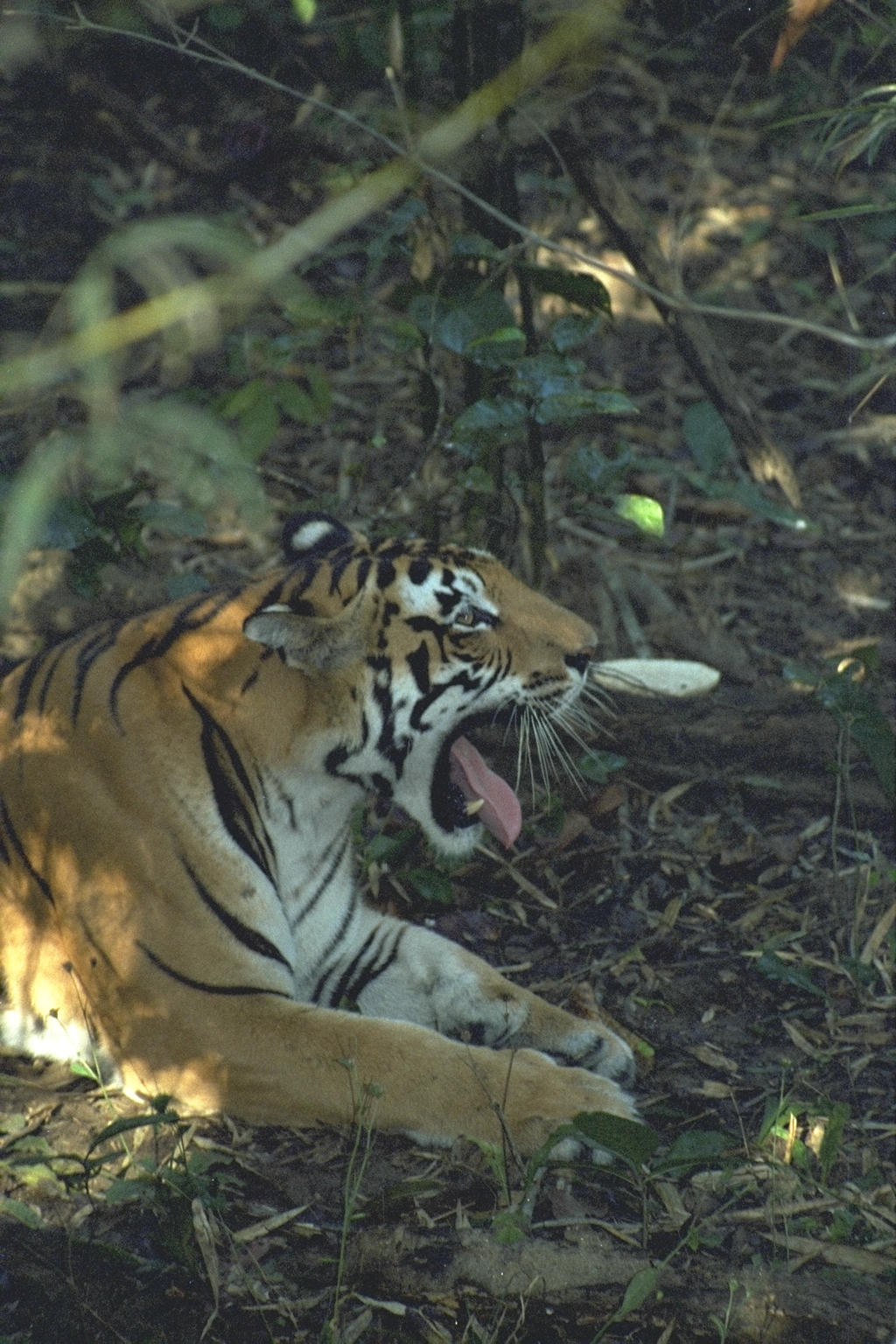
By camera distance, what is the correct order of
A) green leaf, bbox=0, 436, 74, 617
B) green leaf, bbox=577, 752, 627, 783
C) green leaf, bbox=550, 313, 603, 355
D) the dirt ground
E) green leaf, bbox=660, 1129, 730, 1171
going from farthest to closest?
green leaf, bbox=577, 752, 627, 783 < green leaf, bbox=550, 313, 603, 355 < green leaf, bbox=660, 1129, 730, 1171 < the dirt ground < green leaf, bbox=0, 436, 74, 617

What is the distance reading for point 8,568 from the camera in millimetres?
1493

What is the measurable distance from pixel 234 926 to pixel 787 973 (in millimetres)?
1292

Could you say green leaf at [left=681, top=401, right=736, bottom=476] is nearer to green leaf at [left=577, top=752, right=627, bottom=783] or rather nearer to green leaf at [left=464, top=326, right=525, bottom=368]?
green leaf at [left=577, top=752, right=627, bottom=783]

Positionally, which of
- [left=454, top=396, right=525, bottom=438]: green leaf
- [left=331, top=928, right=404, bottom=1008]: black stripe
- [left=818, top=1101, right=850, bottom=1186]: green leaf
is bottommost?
[left=331, top=928, right=404, bottom=1008]: black stripe

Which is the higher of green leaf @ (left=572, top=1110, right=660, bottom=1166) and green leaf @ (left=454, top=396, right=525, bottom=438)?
green leaf @ (left=454, top=396, right=525, bottom=438)

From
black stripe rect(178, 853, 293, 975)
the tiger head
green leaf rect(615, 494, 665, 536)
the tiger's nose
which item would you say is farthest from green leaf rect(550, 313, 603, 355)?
black stripe rect(178, 853, 293, 975)

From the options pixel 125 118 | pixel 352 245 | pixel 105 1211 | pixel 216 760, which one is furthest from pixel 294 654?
pixel 125 118

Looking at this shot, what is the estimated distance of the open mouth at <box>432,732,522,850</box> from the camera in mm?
3109

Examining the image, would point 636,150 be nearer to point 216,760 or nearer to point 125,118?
point 125,118

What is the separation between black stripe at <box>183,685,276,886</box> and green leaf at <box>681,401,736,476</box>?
7.37 ft

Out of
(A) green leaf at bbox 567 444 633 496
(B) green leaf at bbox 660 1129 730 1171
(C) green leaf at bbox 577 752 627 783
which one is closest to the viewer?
(B) green leaf at bbox 660 1129 730 1171

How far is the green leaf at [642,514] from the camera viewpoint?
11.7 feet

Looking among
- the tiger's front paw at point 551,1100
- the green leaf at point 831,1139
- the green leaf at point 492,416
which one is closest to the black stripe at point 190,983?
the tiger's front paw at point 551,1100

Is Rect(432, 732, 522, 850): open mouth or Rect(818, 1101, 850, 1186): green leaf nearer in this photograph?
Rect(818, 1101, 850, 1186): green leaf
